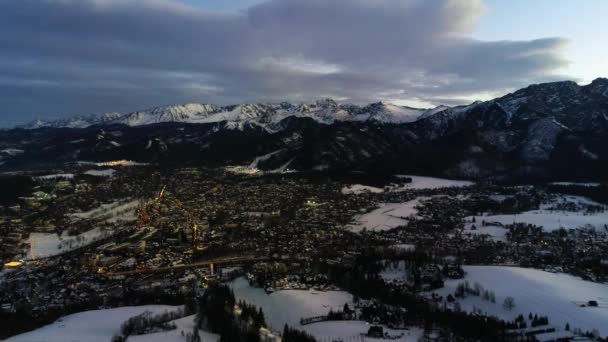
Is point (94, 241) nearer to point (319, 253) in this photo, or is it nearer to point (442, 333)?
point (319, 253)

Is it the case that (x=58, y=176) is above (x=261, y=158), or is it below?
below

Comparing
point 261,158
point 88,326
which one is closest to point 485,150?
point 261,158

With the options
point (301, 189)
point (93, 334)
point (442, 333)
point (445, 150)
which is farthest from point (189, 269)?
point (445, 150)

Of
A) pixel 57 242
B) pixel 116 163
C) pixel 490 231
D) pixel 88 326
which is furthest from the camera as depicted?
Answer: pixel 116 163

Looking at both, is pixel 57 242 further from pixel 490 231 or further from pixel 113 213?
pixel 490 231

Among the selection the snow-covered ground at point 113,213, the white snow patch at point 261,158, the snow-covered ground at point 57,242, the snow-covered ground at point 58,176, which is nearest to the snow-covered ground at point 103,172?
the snow-covered ground at point 58,176

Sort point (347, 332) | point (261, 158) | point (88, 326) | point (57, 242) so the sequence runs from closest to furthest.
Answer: point (88, 326) < point (347, 332) < point (57, 242) < point (261, 158)
